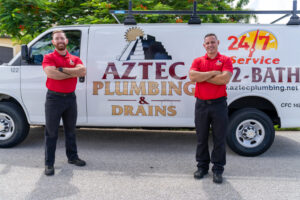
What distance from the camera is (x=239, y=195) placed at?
338 cm

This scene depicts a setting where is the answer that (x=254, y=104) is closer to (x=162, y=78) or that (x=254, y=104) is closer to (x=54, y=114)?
(x=162, y=78)

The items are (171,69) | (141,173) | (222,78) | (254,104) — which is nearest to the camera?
(222,78)

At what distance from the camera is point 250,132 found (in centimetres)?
469

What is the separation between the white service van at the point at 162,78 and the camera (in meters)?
4.66

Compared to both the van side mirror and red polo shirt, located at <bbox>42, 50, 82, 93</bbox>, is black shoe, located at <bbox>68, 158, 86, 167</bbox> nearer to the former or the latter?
red polo shirt, located at <bbox>42, 50, 82, 93</bbox>

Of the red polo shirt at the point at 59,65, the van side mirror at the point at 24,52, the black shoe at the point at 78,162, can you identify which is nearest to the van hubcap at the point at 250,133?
the black shoe at the point at 78,162

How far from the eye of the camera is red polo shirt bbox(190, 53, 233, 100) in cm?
363

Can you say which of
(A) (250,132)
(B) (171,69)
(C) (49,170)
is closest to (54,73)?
(C) (49,170)

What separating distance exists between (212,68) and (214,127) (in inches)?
30.7

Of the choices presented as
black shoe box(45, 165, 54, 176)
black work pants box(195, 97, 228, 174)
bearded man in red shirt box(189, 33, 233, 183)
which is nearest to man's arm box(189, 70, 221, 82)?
bearded man in red shirt box(189, 33, 233, 183)

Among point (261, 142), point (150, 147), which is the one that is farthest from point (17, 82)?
point (261, 142)

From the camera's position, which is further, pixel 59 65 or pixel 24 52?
pixel 24 52

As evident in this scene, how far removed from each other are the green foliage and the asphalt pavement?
276 centimetres

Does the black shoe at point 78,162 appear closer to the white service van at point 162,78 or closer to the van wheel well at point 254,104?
the white service van at point 162,78
